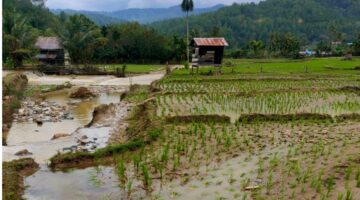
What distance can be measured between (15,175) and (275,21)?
130m

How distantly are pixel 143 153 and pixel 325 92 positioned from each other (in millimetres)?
13608

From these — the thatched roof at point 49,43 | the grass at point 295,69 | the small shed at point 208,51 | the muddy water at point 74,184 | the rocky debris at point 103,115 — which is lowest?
the muddy water at point 74,184

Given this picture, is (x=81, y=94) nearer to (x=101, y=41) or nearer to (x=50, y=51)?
(x=101, y=41)

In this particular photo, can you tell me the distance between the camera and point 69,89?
28.6 meters

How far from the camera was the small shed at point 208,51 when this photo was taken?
35.8 m

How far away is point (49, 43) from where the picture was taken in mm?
48156

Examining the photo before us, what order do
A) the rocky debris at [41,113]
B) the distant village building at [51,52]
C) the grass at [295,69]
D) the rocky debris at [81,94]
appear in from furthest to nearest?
the distant village building at [51,52] < the grass at [295,69] < the rocky debris at [81,94] < the rocky debris at [41,113]

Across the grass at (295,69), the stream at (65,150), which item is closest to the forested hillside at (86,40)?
the grass at (295,69)

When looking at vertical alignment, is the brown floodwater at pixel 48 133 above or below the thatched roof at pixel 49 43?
below

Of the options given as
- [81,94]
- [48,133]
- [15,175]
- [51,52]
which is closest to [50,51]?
[51,52]

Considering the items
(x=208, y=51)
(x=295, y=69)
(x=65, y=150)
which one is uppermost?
(x=208, y=51)

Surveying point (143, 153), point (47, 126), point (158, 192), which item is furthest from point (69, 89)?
point (158, 192)

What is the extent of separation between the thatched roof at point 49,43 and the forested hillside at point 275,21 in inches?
2453

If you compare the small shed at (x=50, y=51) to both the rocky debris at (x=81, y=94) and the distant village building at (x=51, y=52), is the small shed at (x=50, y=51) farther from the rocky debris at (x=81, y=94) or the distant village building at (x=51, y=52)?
Result: the rocky debris at (x=81, y=94)
